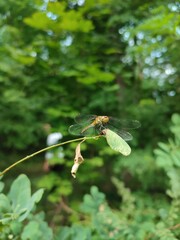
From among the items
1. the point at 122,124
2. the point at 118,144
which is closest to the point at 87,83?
the point at 122,124

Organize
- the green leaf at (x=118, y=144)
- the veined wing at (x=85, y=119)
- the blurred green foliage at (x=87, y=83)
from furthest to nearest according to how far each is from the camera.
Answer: the blurred green foliage at (x=87, y=83), the veined wing at (x=85, y=119), the green leaf at (x=118, y=144)

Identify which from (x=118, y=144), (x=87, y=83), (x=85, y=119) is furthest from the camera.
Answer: (x=87, y=83)

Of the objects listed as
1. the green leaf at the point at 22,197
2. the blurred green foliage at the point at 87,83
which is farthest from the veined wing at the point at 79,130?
the blurred green foliage at the point at 87,83

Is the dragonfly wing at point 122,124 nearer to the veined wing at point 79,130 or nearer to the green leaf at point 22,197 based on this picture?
the veined wing at point 79,130

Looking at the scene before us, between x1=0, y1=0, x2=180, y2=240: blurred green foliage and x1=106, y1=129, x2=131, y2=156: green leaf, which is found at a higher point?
x1=0, y1=0, x2=180, y2=240: blurred green foliage

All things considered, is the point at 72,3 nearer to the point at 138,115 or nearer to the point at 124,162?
the point at 138,115

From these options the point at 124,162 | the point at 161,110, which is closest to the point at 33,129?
the point at 124,162

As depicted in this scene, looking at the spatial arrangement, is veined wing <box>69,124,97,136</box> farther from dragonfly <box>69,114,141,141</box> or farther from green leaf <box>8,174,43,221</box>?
green leaf <box>8,174,43,221</box>

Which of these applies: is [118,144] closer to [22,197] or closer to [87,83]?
[22,197]

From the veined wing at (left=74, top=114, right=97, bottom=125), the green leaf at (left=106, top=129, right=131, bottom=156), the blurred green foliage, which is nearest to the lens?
the green leaf at (left=106, top=129, right=131, bottom=156)

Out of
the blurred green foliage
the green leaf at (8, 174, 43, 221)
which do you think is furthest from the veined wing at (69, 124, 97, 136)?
the blurred green foliage

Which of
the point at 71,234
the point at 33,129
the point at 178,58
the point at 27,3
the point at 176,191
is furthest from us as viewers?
the point at 33,129
